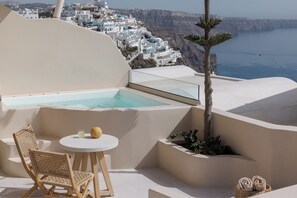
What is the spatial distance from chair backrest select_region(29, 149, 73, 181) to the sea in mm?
13749

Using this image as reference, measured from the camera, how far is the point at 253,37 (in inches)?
1012

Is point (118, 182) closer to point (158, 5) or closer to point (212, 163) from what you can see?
point (212, 163)

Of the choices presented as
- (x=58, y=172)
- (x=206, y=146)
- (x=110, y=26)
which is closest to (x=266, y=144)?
(x=206, y=146)

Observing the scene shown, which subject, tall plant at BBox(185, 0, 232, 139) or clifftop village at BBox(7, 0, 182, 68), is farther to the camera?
clifftop village at BBox(7, 0, 182, 68)

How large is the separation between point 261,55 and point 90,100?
491 inches

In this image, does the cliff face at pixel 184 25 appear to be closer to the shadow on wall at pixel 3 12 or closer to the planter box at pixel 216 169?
the shadow on wall at pixel 3 12

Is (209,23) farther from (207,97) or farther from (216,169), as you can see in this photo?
(216,169)

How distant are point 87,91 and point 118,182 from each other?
3.91 m

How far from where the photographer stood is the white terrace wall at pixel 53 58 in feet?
32.1

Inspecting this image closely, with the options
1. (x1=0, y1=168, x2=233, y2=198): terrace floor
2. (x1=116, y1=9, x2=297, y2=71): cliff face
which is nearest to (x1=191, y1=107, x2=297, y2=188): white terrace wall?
(x1=0, y1=168, x2=233, y2=198): terrace floor

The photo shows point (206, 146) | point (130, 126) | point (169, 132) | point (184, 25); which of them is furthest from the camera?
point (184, 25)

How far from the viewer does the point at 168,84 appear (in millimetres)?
9266

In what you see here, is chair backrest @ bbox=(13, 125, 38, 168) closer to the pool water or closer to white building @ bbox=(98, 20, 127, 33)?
the pool water

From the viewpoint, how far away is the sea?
19422 millimetres
